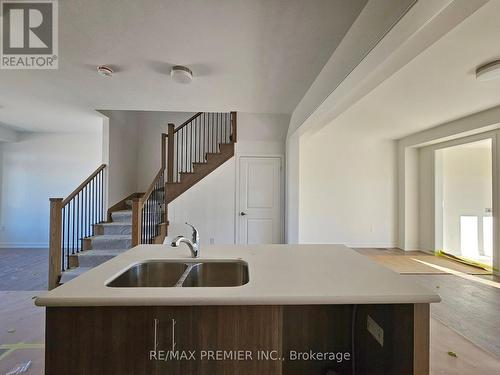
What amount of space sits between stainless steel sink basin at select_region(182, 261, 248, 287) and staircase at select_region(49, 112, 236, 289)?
2256mm

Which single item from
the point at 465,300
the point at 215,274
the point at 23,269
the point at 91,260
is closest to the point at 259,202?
the point at 91,260

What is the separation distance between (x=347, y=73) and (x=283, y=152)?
2.85 m

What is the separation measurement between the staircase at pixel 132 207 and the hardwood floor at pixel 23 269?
0.32 m

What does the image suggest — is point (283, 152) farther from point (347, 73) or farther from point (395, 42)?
point (395, 42)

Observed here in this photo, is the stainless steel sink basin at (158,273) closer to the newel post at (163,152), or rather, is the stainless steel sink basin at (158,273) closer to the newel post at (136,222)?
the newel post at (136,222)

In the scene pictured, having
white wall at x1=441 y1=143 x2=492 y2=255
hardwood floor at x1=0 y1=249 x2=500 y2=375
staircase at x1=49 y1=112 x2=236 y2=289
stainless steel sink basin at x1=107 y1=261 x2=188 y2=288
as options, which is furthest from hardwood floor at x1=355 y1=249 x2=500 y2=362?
staircase at x1=49 y1=112 x2=236 y2=289

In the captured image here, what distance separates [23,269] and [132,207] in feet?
7.93

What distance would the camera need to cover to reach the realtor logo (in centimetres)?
180

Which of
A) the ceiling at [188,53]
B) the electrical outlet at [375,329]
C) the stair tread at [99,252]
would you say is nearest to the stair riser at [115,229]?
the stair tread at [99,252]

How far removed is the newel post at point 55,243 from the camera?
10.6 ft

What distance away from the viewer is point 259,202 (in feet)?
16.2

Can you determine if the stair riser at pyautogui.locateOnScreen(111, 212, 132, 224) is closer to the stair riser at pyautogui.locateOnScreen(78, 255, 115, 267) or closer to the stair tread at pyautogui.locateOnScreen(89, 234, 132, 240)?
the stair tread at pyautogui.locateOnScreen(89, 234, 132, 240)

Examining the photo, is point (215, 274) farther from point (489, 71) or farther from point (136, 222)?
point (489, 71)

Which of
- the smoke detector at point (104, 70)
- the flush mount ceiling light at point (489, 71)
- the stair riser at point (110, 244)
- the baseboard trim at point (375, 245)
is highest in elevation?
the smoke detector at point (104, 70)
